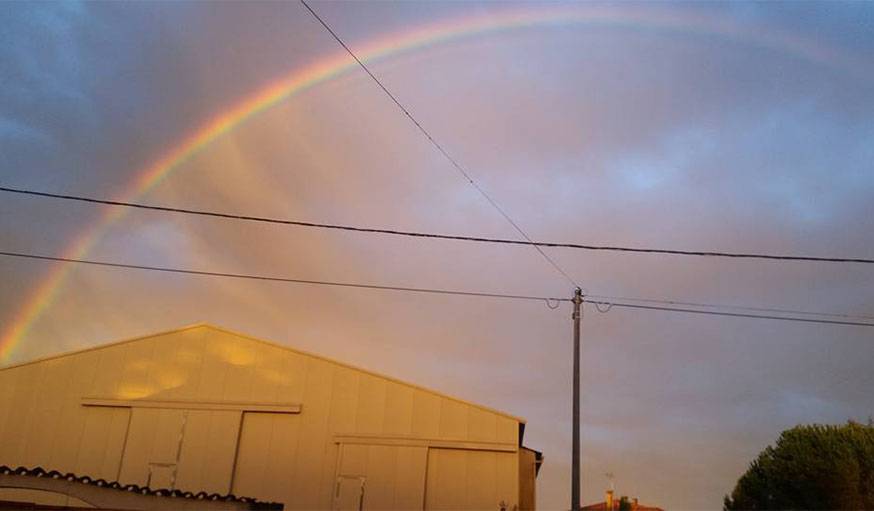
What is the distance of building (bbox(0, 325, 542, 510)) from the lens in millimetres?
20812

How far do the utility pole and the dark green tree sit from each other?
696 inches

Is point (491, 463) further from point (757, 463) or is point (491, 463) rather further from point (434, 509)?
point (757, 463)

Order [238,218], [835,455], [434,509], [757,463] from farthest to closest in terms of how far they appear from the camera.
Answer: [757,463] → [835,455] → [434,509] → [238,218]

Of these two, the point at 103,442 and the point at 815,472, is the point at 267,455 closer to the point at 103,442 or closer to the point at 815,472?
the point at 103,442

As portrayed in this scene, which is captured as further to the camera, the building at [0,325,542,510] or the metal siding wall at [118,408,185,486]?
the metal siding wall at [118,408,185,486]

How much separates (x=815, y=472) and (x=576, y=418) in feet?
65.9

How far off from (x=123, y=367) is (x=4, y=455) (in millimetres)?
4405

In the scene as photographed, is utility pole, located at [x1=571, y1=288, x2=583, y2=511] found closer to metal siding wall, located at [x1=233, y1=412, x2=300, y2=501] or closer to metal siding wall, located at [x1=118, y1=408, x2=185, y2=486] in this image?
metal siding wall, located at [x1=233, y1=412, x2=300, y2=501]

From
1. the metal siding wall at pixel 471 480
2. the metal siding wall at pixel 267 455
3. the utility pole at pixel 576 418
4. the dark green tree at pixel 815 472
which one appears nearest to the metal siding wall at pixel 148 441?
the metal siding wall at pixel 267 455

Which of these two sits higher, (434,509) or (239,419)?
(239,419)

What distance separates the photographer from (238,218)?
17.9 meters

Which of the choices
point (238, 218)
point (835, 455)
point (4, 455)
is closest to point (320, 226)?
point (238, 218)

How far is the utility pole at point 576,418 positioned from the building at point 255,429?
77.0 inches

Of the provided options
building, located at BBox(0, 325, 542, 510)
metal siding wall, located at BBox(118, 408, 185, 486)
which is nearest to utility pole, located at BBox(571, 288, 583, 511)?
building, located at BBox(0, 325, 542, 510)
